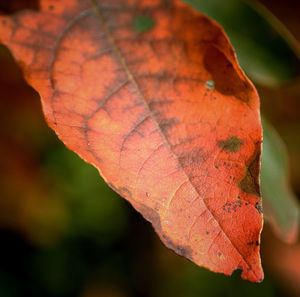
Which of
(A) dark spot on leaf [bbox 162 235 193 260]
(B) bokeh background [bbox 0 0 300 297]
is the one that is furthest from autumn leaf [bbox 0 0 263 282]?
(B) bokeh background [bbox 0 0 300 297]

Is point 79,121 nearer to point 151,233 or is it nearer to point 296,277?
point 151,233

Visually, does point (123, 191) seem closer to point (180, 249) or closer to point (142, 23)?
point (180, 249)

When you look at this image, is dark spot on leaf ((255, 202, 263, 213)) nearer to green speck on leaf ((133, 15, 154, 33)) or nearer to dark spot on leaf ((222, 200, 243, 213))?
dark spot on leaf ((222, 200, 243, 213))

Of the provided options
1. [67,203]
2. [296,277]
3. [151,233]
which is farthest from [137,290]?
[296,277]

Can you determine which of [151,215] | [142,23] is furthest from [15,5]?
[151,215]

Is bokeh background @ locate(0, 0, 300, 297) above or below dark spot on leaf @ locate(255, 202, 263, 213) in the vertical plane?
below
